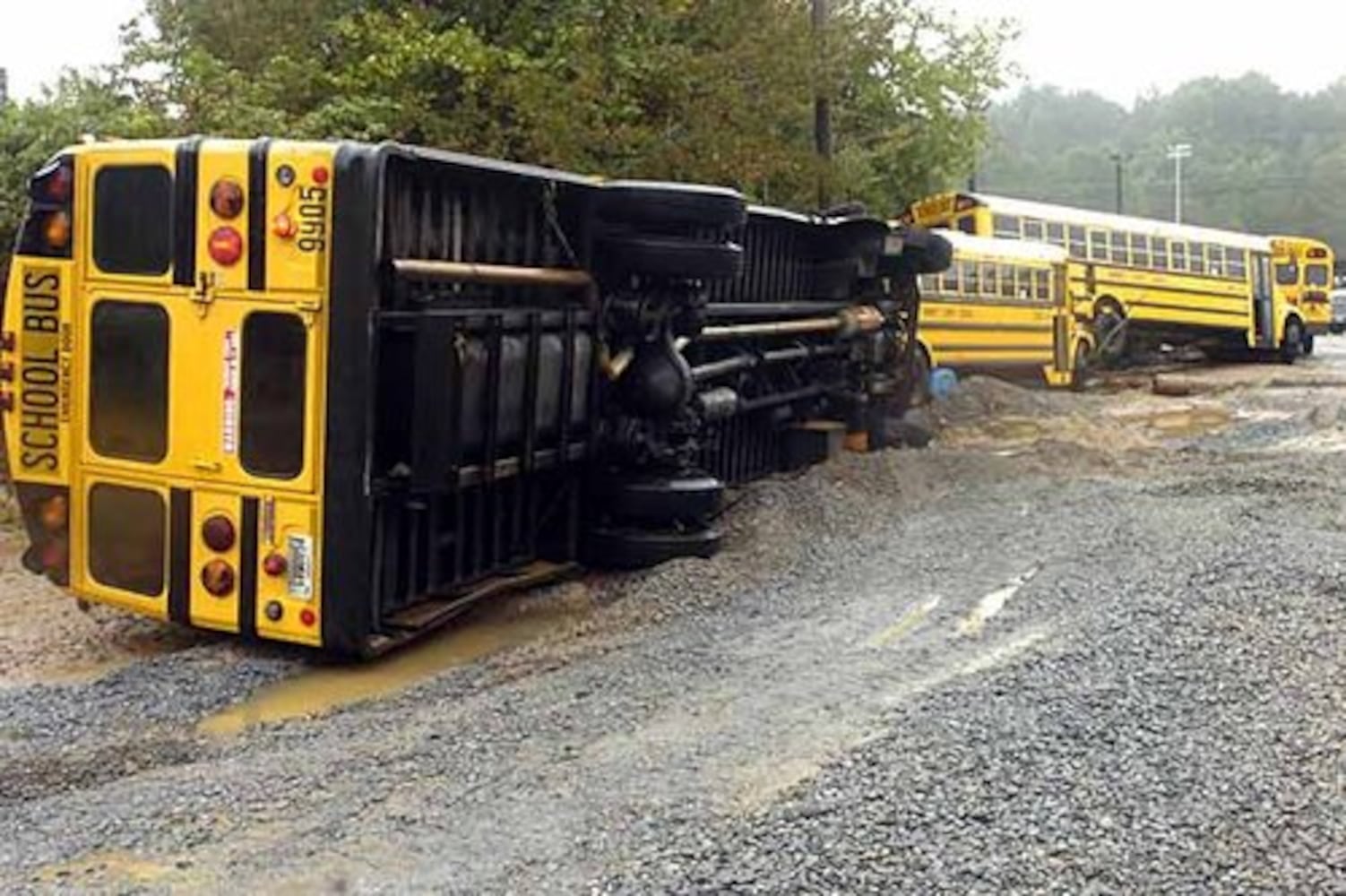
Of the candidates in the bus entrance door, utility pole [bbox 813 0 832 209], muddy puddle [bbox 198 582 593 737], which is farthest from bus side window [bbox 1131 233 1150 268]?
muddy puddle [bbox 198 582 593 737]

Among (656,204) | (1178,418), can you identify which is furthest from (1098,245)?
(656,204)

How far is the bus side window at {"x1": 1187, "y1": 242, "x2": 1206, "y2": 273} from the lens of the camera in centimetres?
3138

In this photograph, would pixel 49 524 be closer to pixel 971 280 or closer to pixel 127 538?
pixel 127 538

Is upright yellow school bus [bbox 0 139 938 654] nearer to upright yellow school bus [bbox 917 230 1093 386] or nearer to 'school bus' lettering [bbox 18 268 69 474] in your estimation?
'school bus' lettering [bbox 18 268 69 474]

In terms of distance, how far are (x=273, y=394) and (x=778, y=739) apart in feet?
8.75

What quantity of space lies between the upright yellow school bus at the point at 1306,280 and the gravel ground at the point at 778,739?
29.4m

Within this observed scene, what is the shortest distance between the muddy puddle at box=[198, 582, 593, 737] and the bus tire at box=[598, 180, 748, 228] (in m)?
1.98

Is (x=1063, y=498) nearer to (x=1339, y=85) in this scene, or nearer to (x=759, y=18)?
(x=759, y=18)

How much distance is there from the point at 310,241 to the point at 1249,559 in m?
4.71

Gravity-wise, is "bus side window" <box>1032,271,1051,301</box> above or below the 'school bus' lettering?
above

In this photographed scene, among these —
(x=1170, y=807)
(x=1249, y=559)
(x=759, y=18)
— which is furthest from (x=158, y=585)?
(x=759, y=18)

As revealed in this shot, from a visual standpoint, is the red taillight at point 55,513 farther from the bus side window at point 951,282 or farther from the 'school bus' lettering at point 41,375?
the bus side window at point 951,282

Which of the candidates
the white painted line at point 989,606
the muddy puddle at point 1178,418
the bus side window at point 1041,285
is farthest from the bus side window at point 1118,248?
the white painted line at point 989,606

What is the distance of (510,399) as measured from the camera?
6859 mm
